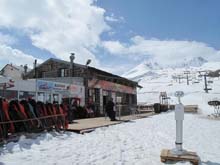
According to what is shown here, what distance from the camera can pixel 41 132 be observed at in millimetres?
10594

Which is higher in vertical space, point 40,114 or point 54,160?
point 40,114

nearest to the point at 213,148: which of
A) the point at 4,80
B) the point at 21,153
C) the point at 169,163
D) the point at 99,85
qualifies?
the point at 169,163

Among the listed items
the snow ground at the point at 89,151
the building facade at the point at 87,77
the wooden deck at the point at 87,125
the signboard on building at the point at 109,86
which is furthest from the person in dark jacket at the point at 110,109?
the signboard on building at the point at 109,86

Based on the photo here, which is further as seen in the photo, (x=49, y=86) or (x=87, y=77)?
(x=87, y=77)

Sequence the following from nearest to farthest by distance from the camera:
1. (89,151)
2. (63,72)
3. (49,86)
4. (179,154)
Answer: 1. (179,154)
2. (89,151)
3. (49,86)
4. (63,72)

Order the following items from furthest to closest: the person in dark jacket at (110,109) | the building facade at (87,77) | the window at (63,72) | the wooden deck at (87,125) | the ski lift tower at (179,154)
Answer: the window at (63,72) → the building facade at (87,77) → the person in dark jacket at (110,109) → the wooden deck at (87,125) → the ski lift tower at (179,154)

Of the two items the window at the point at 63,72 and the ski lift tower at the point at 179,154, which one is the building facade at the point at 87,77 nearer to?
the window at the point at 63,72

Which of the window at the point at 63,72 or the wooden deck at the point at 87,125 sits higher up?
the window at the point at 63,72

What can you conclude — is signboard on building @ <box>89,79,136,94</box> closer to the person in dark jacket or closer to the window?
the window

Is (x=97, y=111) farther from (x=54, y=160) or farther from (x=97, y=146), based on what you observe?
(x=54, y=160)

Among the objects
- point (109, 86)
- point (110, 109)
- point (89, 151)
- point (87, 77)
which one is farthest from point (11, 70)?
point (89, 151)

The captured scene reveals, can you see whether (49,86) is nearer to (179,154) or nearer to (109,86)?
(109,86)

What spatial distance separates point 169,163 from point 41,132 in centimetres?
530

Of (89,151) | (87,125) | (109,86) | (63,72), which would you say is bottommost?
(89,151)
